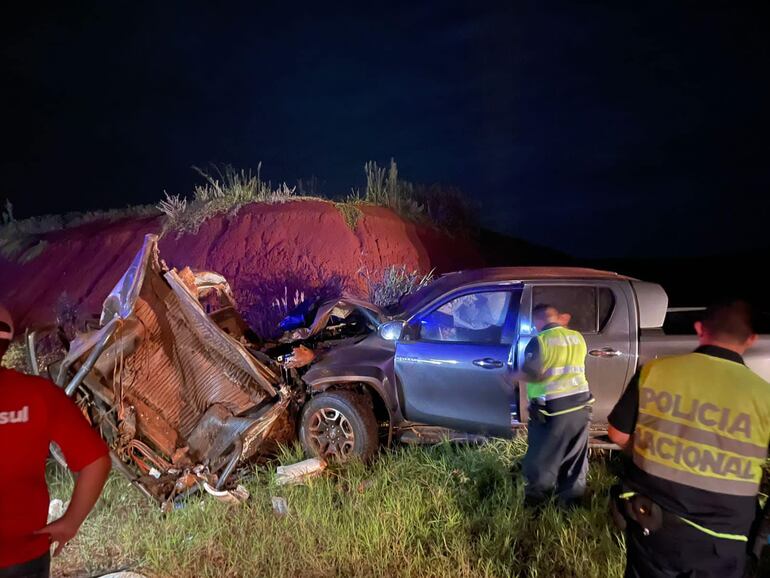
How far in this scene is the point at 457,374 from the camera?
5859 millimetres

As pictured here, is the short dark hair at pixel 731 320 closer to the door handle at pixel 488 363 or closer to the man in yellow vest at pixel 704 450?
the man in yellow vest at pixel 704 450

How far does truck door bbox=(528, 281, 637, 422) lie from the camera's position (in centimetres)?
567

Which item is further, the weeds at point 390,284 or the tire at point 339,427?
the weeds at point 390,284

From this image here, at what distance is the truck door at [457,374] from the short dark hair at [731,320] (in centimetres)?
305

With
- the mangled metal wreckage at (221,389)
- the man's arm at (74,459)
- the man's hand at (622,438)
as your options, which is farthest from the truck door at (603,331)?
the man's arm at (74,459)

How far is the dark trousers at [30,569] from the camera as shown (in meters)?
2.28

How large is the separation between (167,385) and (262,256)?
→ 7.24m

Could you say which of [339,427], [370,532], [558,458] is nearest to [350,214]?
[339,427]

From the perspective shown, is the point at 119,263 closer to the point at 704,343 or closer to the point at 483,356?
the point at 483,356

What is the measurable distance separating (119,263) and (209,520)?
11308 mm

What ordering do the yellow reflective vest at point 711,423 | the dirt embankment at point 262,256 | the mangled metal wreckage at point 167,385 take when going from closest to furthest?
the yellow reflective vest at point 711,423
the mangled metal wreckage at point 167,385
the dirt embankment at point 262,256

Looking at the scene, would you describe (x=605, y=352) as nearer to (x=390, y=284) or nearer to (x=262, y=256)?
(x=390, y=284)

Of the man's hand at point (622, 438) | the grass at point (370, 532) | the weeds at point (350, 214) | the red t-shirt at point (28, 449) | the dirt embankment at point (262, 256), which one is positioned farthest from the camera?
the weeds at point (350, 214)

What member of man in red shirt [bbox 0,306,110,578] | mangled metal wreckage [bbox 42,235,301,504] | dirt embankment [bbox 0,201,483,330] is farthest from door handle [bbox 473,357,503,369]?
dirt embankment [bbox 0,201,483,330]
